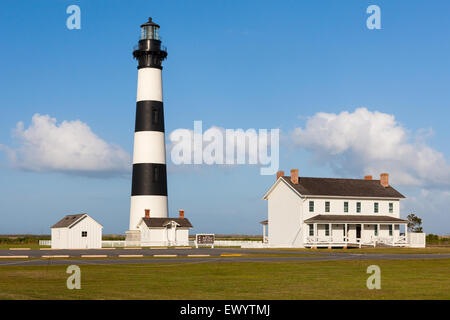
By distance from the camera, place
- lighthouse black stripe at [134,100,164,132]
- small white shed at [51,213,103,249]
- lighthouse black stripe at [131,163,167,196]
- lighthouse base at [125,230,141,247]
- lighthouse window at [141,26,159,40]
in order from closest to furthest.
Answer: small white shed at [51,213,103,249] < lighthouse black stripe at [131,163,167,196] < lighthouse black stripe at [134,100,164,132] < lighthouse base at [125,230,141,247] < lighthouse window at [141,26,159,40]

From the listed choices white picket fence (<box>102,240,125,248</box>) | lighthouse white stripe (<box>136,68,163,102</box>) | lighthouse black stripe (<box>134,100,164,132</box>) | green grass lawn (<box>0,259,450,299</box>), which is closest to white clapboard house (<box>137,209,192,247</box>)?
white picket fence (<box>102,240,125,248</box>)

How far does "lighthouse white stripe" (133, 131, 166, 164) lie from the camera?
2566 inches

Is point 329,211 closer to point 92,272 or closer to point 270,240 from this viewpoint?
point 270,240

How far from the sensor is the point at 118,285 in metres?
19.3

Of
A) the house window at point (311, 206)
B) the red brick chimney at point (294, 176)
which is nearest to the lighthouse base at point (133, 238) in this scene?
the red brick chimney at point (294, 176)

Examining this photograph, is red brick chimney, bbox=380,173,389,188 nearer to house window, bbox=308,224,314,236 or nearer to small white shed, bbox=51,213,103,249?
house window, bbox=308,224,314,236

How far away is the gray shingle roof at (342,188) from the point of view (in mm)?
64312

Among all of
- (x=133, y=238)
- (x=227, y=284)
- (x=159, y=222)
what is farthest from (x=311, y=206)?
(x=227, y=284)

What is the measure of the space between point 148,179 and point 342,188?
781 inches

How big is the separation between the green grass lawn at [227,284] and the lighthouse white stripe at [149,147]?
3872cm

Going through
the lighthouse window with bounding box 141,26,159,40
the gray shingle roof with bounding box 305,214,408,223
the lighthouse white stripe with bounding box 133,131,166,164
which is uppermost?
the lighthouse window with bounding box 141,26,159,40

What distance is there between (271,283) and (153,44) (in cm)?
5066

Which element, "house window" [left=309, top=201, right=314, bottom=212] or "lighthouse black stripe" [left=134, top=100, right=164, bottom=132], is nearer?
Answer: "house window" [left=309, top=201, right=314, bottom=212]

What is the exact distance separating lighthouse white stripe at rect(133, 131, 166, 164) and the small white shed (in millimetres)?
8235
